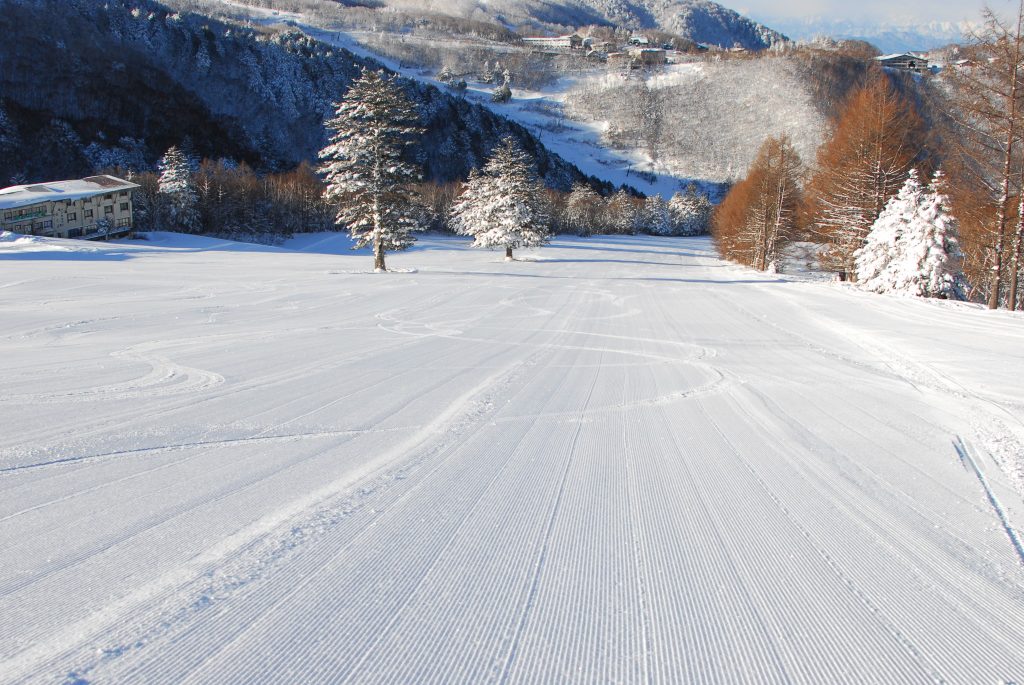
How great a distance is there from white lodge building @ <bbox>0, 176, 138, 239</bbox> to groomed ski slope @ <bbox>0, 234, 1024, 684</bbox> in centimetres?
4311

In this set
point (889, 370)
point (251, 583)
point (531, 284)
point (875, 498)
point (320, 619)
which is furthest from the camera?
point (531, 284)

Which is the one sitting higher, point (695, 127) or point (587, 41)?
point (587, 41)

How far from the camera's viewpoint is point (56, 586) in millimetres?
2129

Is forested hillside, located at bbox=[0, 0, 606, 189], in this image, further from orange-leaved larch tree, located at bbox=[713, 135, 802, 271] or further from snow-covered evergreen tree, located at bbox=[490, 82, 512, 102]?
orange-leaved larch tree, located at bbox=[713, 135, 802, 271]

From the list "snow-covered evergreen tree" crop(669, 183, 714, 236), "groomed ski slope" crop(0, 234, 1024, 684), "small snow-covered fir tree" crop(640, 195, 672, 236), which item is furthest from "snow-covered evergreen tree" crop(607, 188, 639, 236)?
"groomed ski slope" crop(0, 234, 1024, 684)

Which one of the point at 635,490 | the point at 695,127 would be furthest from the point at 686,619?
the point at 695,127

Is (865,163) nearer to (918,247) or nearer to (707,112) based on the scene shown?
(918,247)

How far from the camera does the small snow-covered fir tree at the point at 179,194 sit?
49594 millimetres

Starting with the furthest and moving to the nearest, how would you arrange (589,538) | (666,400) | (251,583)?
(666,400) → (589,538) → (251,583)

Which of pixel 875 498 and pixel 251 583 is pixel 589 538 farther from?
pixel 875 498

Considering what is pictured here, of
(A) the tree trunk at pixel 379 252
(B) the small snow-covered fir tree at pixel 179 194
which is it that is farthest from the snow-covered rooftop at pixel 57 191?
(A) the tree trunk at pixel 379 252

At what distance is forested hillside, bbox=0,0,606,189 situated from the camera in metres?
76.9

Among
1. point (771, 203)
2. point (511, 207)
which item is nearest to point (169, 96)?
point (511, 207)

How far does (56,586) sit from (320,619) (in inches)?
40.4
